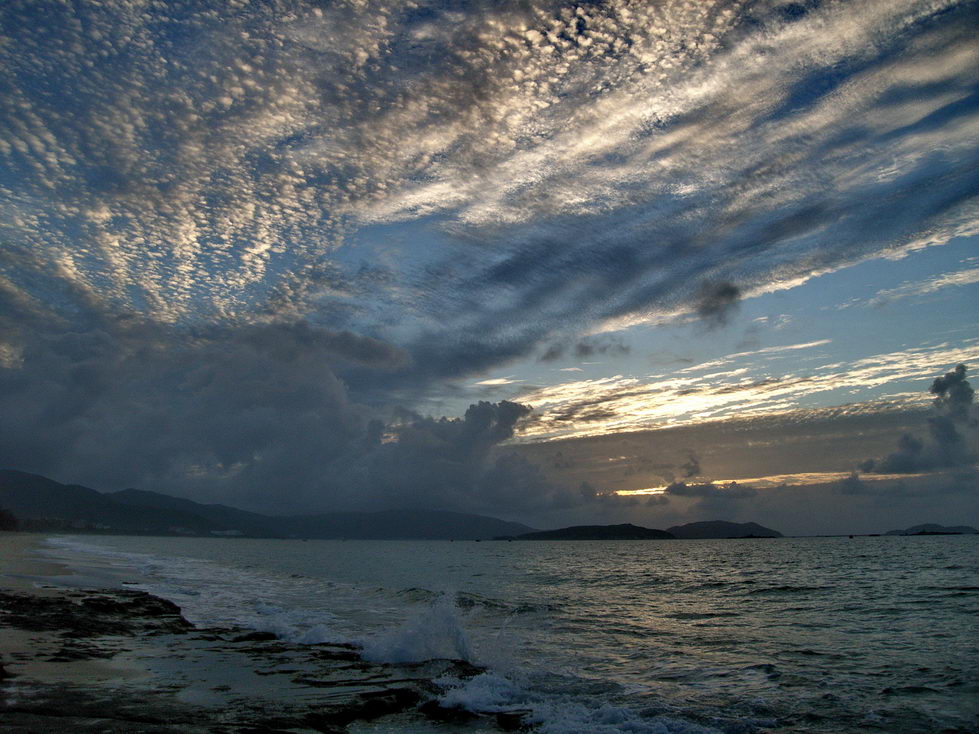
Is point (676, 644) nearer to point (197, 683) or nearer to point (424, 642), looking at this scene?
point (424, 642)

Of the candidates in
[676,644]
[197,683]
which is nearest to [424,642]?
[197,683]

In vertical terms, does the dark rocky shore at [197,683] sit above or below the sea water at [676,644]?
above

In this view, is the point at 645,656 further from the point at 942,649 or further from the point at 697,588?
the point at 697,588

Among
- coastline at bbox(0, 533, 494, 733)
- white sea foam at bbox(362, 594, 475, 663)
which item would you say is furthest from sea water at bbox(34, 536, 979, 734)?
coastline at bbox(0, 533, 494, 733)

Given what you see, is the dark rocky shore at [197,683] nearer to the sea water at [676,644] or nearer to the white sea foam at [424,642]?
the white sea foam at [424,642]

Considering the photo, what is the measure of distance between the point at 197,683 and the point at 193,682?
0.17 m

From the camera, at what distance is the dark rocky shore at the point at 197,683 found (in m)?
12.4

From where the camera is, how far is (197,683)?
52.0 ft

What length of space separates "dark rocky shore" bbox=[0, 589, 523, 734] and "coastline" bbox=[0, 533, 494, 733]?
0.10 feet

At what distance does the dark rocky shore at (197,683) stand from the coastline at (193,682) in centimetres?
3

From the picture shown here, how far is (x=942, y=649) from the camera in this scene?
72.3 feet

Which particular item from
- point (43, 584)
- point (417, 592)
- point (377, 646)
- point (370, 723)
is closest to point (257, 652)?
point (377, 646)

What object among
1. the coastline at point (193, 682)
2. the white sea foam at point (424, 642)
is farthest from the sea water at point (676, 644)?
the coastline at point (193, 682)

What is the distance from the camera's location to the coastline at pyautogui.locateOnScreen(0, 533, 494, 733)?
12.5 metres
